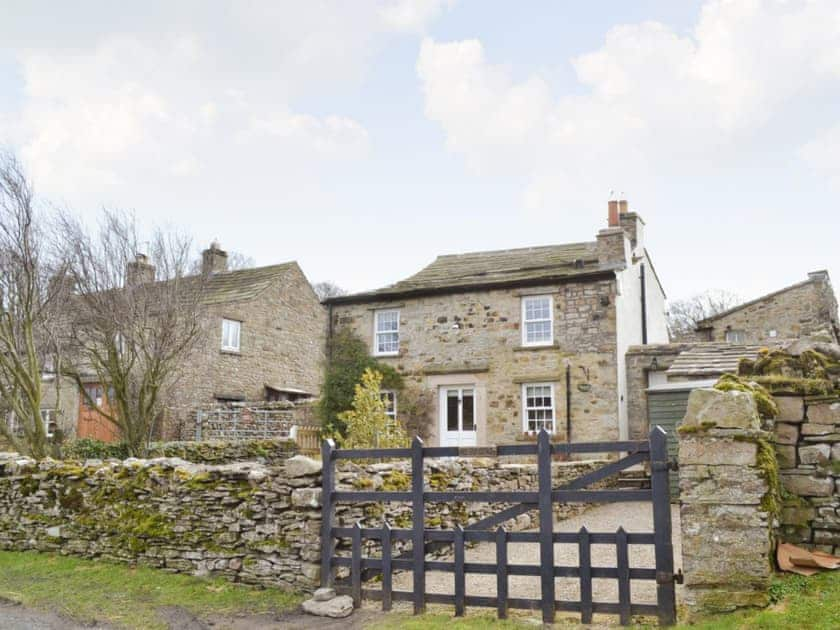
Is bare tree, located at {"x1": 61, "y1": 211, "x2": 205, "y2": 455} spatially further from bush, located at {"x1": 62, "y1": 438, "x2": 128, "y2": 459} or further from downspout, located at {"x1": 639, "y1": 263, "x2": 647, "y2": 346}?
downspout, located at {"x1": 639, "y1": 263, "x2": 647, "y2": 346}

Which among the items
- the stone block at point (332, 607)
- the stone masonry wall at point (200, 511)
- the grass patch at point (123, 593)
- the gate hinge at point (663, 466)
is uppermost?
the gate hinge at point (663, 466)

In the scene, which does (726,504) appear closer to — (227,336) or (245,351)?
(227,336)

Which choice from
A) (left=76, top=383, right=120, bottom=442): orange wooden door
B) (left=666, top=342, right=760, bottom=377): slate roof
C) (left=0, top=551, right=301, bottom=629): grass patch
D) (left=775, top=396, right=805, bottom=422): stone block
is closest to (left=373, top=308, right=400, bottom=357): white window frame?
(left=666, top=342, right=760, bottom=377): slate roof

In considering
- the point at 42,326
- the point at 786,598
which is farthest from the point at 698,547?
the point at 42,326

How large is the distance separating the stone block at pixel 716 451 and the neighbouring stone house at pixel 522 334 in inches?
539

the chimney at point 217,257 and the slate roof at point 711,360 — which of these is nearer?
the slate roof at point 711,360

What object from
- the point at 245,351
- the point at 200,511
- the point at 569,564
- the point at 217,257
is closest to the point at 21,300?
the point at 200,511

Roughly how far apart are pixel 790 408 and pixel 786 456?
451 millimetres

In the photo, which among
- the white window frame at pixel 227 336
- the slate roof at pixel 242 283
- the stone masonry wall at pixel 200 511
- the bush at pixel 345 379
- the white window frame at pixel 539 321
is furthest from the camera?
the slate roof at pixel 242 283

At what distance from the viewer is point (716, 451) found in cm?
629

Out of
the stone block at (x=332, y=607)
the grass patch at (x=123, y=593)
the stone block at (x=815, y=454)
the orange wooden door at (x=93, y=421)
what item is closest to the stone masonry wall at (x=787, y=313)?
the stone block at (x=815, y=454)

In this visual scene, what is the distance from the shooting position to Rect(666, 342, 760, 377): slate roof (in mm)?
15773

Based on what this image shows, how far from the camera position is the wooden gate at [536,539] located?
20.9ft

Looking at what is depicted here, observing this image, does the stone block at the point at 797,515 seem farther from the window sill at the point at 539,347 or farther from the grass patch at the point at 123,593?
the window sill at the point at 539,347
